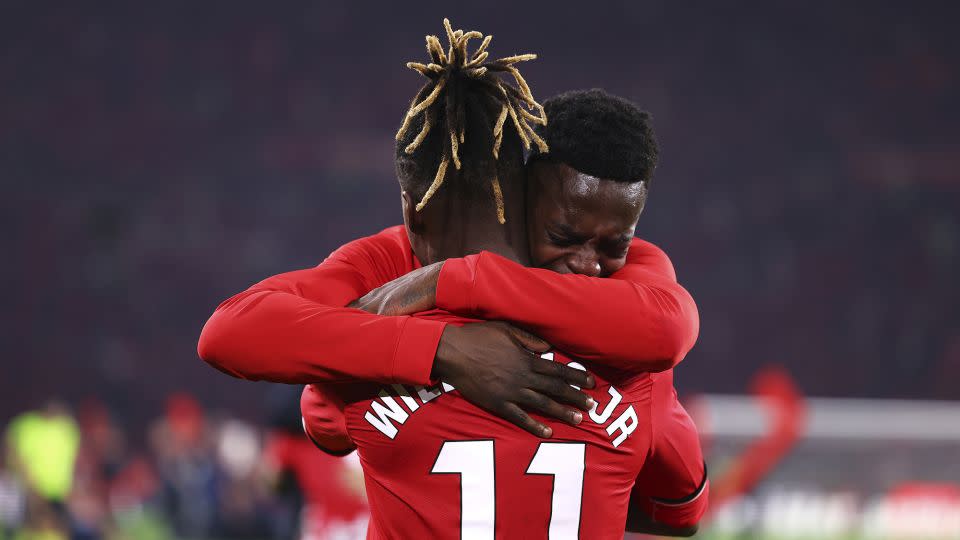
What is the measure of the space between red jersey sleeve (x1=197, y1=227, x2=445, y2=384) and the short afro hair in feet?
1.04

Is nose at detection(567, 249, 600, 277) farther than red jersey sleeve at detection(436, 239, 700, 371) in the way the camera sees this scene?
Yes

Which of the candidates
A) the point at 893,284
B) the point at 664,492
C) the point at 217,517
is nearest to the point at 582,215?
the point at 664,492

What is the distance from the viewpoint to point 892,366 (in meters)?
9.46

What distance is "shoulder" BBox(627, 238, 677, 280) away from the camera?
1.43 meters

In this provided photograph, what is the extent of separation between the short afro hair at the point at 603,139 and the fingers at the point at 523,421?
35 centimetres

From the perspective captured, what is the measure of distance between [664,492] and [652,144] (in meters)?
0.54

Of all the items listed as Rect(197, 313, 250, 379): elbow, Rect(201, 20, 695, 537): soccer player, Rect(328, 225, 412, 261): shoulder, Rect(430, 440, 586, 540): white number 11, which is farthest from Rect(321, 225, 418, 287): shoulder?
Rect(430, 440, 586, 540): white number 11

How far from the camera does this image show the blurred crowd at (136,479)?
729 cm

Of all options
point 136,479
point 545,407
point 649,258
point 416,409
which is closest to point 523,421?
point 545,407

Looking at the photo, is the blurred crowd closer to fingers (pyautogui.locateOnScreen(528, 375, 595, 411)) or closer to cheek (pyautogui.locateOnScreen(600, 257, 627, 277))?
cheek (pyautogui.locateOnScreen(600, 257, 627, 277))

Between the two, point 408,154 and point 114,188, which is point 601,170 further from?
point 114,188

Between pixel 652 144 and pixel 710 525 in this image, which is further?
pixel 710 525

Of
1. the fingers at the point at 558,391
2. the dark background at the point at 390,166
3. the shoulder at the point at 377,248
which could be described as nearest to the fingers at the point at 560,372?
the fingers at the point at 558,391

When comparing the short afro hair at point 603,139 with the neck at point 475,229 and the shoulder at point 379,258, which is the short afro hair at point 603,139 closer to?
the neck at point 475,229
